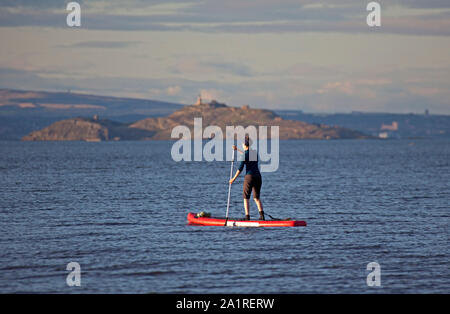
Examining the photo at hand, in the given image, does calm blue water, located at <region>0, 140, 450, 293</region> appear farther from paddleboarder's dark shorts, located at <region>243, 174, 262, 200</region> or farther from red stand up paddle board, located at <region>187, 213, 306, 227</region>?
paddleboarder's dark shorts, located at <region>243, 174, 262, 200</region>

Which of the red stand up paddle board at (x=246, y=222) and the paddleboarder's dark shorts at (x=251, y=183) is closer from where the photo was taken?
the paddleboarder's dark shorts at (x=251, y=183)

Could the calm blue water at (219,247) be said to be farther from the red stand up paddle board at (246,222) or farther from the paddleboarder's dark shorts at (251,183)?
the paddleboarder's dark shorts at (251,183)

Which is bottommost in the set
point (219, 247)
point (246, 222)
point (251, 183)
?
point (219, 247)

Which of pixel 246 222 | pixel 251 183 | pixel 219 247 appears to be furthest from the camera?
pixel 246 222

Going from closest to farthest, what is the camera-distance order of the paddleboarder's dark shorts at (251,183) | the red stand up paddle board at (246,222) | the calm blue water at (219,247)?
the calm blue water at (219,247) < the paddleboarder's dark shorts at (251,183) < the red stand up paddle board at (246,222)

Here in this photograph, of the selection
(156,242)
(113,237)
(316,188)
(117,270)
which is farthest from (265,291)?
(316,188)

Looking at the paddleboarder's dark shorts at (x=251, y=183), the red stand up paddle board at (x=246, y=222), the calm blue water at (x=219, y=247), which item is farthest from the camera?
the red stand up paddle board at (x=246, y=222)

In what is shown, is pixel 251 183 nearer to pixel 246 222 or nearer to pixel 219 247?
pixel 246 222

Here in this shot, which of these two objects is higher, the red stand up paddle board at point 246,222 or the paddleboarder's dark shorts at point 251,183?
the paddleboarder's dark shorts at point 251,183

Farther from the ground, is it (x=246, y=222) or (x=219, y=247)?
(x=246, y=222)

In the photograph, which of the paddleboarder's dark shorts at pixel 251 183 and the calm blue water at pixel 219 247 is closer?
the calm blue water at pixel 219 247

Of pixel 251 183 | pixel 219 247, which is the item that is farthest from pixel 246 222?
pixel 219 247

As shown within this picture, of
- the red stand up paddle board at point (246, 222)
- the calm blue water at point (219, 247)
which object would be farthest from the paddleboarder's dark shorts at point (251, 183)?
the calm blue water at point (219, 247)
